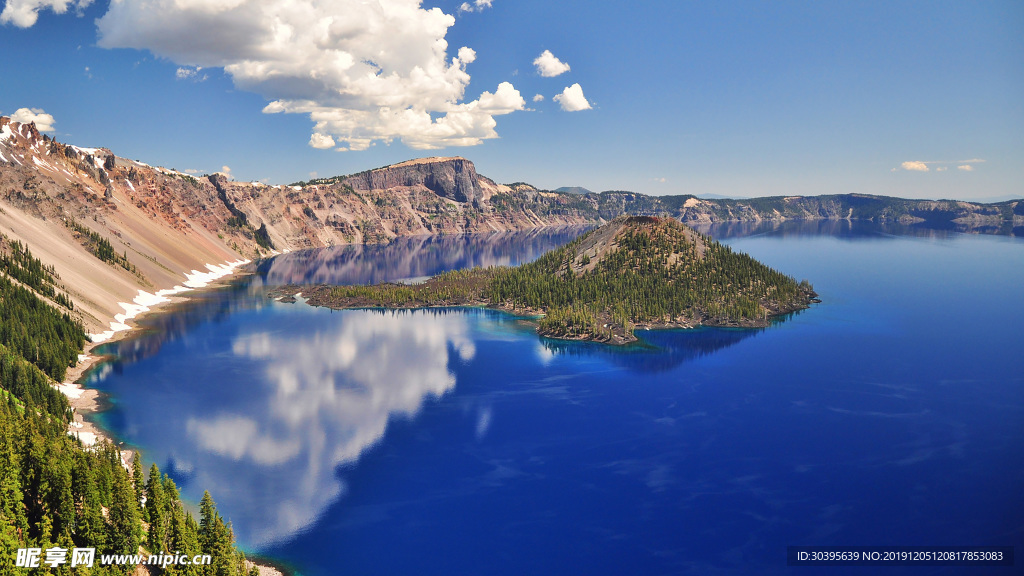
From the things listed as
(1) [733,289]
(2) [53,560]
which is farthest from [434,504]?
(1) [733,289]

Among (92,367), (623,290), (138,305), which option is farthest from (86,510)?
(138,305)

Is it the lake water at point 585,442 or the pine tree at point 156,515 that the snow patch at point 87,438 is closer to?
the lake water at point 585,442

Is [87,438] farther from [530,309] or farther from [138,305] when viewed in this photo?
[530,309]

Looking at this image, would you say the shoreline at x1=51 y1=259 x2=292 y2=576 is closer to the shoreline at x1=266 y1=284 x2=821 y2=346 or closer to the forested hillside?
the forested hillside

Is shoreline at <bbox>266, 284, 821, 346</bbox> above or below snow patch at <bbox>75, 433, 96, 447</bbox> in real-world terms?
above

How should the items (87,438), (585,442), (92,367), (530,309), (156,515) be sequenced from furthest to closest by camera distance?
(530,309) → (92,367) → (585,442) → (87,438) → (156,515)

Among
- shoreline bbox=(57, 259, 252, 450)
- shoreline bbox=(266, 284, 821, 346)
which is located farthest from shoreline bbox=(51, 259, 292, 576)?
shoreline bbox=(266, 284, 821, 346)
